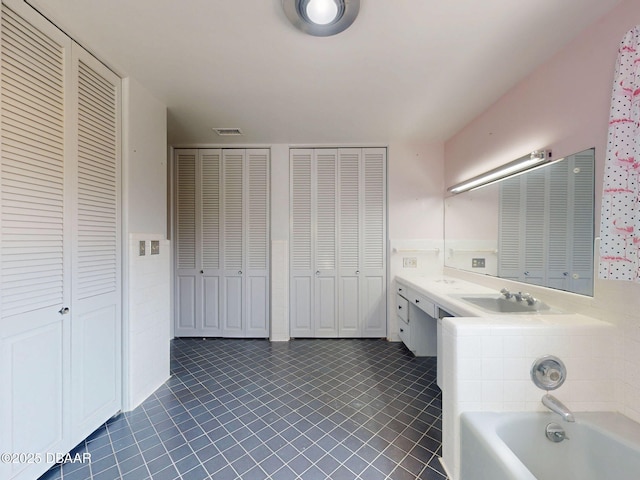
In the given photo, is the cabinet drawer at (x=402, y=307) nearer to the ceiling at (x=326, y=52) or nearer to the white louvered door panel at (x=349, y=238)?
the white louvered door panel at (x=349, y=238)

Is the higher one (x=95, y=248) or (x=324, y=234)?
(x=324, y=234)

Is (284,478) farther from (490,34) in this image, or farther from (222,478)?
(490,34)

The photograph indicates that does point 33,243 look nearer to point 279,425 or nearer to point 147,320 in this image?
point 147,320

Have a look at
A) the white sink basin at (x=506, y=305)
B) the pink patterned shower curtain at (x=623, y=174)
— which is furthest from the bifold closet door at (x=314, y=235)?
the pink patterned shower curtain at (x=623, y=174)

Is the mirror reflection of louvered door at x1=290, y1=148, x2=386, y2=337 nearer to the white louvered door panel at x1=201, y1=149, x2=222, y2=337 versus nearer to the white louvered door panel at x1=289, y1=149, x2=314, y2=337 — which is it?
the white louvered door panel at x1=289, y1=149, x2=314, y2=337

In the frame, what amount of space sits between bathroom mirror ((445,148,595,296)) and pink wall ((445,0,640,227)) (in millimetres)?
111

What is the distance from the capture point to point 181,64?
171 centimetres

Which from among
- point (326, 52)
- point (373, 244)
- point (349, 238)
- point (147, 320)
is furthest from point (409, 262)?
point (147, 320)

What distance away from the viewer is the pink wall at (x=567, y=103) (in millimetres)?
1287

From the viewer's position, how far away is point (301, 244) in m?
3.22

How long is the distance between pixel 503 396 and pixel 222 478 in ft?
4.84

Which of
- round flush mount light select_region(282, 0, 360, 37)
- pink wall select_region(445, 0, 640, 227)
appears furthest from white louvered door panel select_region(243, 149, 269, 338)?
pink wall select_region(445, 0, 640, 227)

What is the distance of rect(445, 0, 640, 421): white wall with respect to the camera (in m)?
1.18

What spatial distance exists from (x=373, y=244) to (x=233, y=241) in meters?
1.75
